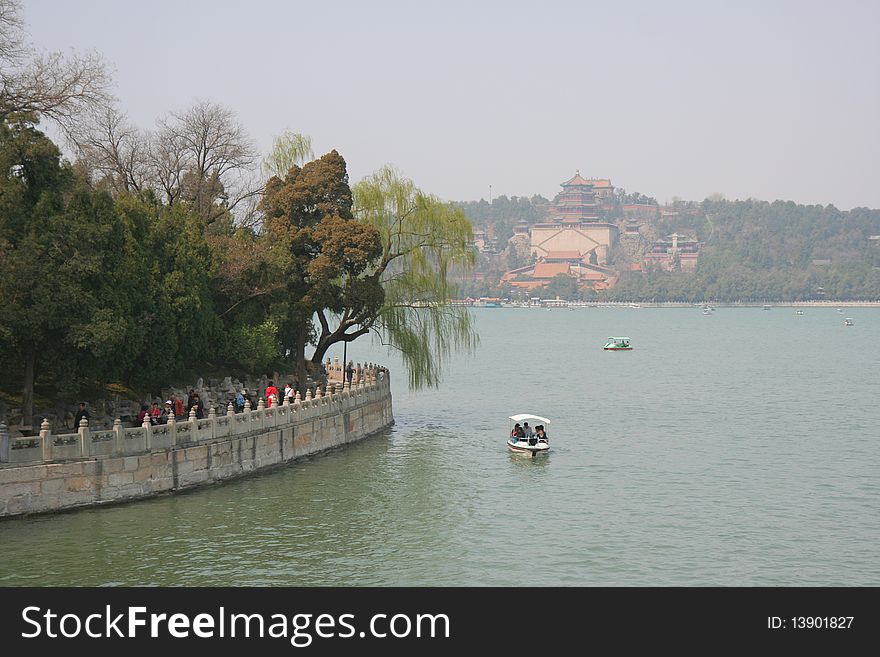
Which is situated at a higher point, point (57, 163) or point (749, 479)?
point (57, 163)

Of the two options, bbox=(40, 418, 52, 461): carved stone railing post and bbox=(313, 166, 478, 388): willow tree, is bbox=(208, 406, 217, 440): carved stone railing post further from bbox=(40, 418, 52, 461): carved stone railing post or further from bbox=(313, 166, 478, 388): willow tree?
bbox=(313, 166, 478, 388): willow tree

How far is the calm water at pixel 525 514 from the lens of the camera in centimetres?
2577

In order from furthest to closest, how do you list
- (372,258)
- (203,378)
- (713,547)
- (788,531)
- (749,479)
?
(372,258) → (203,378) → (749,479) → (788,531) → (713,547)

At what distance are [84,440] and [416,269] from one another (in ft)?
71.4

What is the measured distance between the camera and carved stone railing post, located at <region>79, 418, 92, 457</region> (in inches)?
1101

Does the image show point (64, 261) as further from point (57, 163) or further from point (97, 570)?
point (97, 570)

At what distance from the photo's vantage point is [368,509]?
104ft

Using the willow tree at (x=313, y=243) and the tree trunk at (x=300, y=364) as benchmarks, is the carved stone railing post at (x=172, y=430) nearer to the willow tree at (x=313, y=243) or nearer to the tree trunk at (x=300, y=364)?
the willow tree at (x=313, y=243)

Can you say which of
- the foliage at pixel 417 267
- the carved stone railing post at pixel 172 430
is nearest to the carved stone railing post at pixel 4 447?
the carved stone railing post at pixel 172 430

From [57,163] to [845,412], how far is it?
1633 inches

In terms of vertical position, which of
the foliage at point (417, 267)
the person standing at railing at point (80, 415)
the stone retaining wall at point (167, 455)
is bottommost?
the stone retaining wall at point (167, 455)

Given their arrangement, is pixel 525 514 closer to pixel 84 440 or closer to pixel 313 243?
pixel 84 440

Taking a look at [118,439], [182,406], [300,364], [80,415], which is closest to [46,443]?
[118,439]

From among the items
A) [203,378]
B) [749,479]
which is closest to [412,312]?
[203,378]
